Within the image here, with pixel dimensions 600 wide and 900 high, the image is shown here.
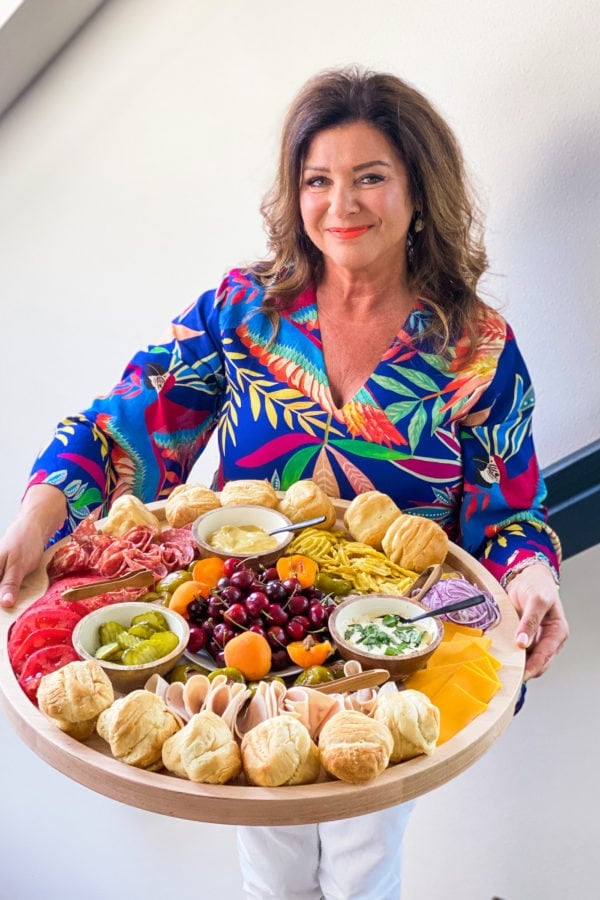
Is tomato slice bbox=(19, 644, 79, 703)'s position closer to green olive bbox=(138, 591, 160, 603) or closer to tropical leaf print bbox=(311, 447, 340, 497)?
green olive bbox=(138, 591, 160, 603)

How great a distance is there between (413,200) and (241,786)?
139 cm

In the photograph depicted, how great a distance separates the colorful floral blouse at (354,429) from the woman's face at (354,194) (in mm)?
201

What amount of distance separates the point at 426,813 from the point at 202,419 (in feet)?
4.64

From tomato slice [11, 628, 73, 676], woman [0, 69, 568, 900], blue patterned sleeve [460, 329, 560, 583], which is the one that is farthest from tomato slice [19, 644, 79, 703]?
blue patterned sleeve [460, 329, 560, 583]

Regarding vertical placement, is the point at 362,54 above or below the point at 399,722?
above

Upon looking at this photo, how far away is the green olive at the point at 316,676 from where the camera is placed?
156cm

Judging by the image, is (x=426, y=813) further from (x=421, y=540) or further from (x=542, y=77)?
(x=542, y=77)

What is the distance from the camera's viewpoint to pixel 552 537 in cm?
223

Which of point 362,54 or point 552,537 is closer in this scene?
point 552,537

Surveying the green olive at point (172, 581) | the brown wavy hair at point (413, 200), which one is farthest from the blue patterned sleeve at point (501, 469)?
the green olive at point (172, 581)

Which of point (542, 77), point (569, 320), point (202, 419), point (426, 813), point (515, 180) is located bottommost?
point (426, 813)

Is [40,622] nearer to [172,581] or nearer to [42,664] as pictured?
[42,664]

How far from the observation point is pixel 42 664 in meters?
1.58

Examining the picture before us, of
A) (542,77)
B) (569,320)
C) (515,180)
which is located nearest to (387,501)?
(569,320)
